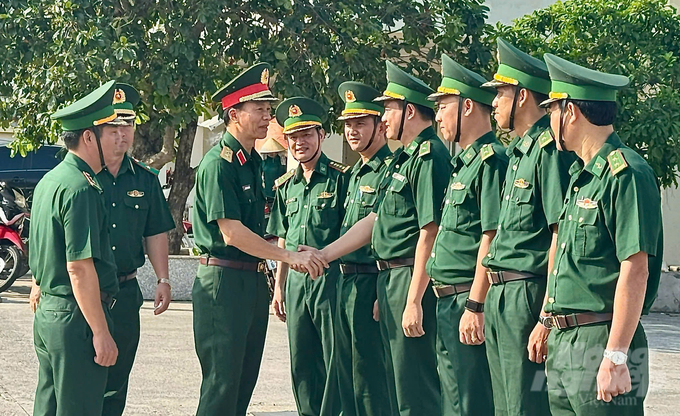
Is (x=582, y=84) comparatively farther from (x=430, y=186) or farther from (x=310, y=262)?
(x=310, y=262)

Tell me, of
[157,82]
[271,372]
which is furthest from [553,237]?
[157,82]

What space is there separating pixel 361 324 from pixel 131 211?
4.71 ft

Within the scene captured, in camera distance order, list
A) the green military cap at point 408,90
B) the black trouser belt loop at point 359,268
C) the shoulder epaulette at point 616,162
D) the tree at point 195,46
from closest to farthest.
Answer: the shoulder epaulette at point 616,162
the green military cap at point 408,90
the black trouser belt loop at point 359,268
the tree at point 195,46

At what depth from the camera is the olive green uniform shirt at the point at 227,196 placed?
5676 millimetres

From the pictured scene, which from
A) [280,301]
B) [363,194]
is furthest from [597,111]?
[280,301]

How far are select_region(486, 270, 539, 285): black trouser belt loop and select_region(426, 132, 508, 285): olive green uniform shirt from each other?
38 centimetres

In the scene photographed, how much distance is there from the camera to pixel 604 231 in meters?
3.92

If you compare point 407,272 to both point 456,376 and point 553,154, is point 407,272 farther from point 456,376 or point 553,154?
point 553,154

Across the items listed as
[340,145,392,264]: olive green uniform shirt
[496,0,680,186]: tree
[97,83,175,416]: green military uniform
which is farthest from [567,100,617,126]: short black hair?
[496,0,680,186]: tree

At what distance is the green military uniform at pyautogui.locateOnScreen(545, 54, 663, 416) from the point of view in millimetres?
3820

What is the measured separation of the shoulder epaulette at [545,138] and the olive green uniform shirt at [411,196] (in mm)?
869

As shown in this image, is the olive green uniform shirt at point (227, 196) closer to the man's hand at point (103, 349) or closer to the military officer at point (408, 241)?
the military officer at point (408, 241)

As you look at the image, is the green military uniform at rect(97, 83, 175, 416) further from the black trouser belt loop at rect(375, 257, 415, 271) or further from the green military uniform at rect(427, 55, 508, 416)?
the green military uniform at rect(427, 55, 508, 416)

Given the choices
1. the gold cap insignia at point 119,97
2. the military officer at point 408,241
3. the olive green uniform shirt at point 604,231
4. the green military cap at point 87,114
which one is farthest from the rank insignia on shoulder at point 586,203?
the gold cap insignia at point 119,97
